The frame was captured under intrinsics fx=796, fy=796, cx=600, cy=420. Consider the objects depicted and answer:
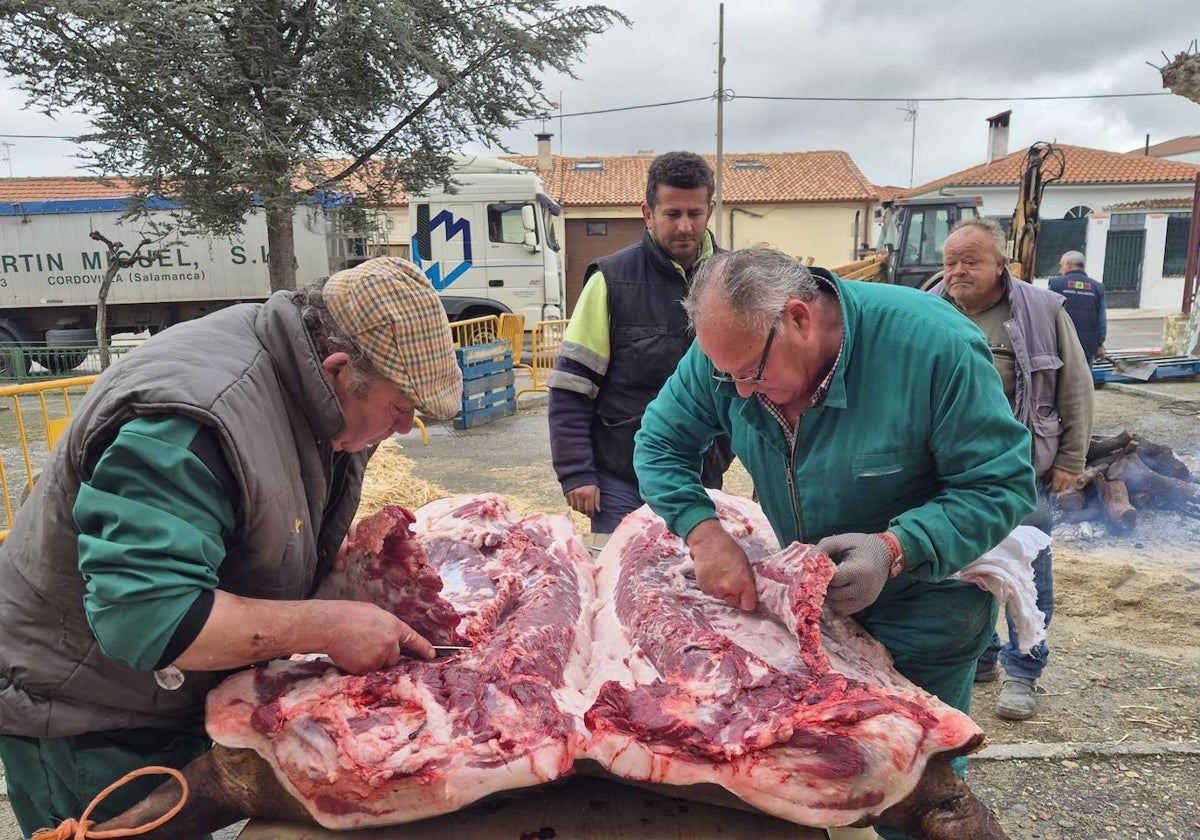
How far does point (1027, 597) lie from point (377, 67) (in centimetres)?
1381

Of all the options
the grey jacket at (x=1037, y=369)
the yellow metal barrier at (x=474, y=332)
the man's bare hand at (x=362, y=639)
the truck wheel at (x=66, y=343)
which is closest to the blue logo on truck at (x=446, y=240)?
the yellow metal barrier at (x=474, y=332)

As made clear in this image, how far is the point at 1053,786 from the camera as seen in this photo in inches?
124

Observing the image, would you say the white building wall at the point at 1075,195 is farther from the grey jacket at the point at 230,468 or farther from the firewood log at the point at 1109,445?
the grey jacket at the point at 230,468

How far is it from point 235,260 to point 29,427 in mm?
7067

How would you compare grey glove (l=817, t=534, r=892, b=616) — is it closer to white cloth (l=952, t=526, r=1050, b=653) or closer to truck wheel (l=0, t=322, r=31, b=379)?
white cloth (l=952, t=526, r=1050, b=653)

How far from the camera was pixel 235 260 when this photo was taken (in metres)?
17.1

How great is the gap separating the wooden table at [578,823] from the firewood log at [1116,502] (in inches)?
232

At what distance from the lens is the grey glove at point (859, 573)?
6.19ft

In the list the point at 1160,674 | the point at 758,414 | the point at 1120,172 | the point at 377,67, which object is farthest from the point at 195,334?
the point at 1120,172

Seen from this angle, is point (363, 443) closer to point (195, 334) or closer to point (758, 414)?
point (195, 334)

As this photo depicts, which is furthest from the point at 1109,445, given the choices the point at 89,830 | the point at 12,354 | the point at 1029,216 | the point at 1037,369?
the point at 12,354

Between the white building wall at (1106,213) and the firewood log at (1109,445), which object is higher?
the white building wall at (1106,213)

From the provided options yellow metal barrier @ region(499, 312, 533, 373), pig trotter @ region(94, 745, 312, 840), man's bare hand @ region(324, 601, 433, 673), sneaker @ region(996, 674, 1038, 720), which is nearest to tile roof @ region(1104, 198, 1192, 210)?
yellow metal barrier @ region(499, 312, 533, 373)

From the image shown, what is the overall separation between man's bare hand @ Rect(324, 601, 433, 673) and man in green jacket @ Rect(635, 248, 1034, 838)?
2.95 ft
